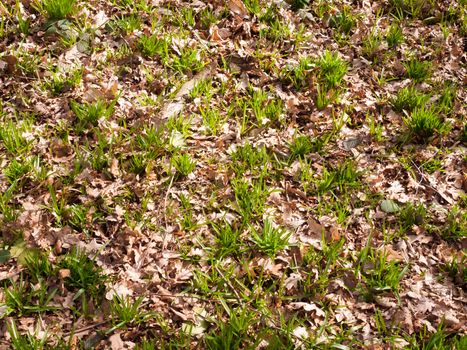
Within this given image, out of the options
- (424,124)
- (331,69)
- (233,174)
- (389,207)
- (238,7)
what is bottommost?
(389,207)

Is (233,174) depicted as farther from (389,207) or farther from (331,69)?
(331,69)

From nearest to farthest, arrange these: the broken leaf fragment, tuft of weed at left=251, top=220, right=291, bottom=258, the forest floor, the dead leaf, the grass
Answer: the forest floor
tuft of weed at left=251, top=220, right=291, bottom=258
the broken leaf fragment
the grass
the dead leaf

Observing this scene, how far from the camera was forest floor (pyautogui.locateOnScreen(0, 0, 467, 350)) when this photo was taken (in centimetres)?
224

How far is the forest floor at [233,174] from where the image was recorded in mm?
2242

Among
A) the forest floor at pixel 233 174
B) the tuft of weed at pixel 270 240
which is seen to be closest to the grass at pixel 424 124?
the forest floor at pixel 233 174

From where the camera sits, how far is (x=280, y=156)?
9.49ft

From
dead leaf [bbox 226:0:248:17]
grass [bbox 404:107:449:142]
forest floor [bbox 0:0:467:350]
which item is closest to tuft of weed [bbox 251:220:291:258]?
forest floor [bbox 0:0:467:350]

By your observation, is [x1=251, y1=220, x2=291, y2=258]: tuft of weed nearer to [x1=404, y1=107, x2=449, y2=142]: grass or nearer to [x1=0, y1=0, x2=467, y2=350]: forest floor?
[x1=0, y1=0, x2=467, y2=350]: forest floor

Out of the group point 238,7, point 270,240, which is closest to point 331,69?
point 238,7

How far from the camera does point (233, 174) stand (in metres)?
2.78

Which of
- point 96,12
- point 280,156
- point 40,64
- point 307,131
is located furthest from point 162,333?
point 96,12

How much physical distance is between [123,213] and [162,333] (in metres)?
0.71

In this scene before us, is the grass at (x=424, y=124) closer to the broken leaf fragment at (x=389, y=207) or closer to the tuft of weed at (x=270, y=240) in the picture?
the broken leaf fragment at (x=389, y=207)

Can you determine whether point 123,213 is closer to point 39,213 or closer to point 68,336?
point 39,213
